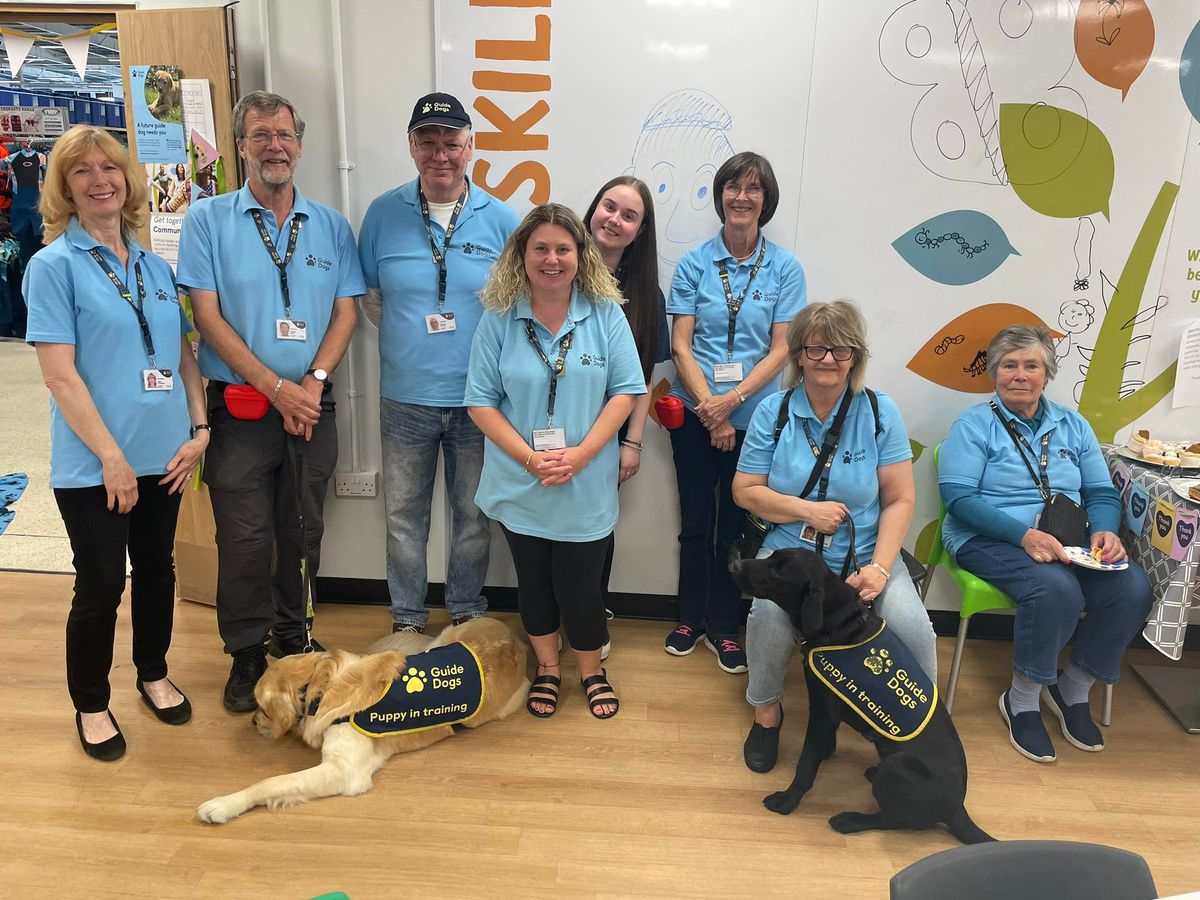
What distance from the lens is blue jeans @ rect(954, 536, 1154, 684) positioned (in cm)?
239

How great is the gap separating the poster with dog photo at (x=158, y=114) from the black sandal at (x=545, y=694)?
7.13ft

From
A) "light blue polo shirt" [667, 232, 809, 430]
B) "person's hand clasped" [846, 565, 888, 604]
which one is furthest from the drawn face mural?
"person's hand clasped" [846, 565, 888, 604]

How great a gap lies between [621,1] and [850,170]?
0.98m

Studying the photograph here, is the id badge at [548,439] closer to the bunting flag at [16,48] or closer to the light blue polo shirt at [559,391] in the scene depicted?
the light blue polo shirt at [559,391]

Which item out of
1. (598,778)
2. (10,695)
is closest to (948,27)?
(598,778)

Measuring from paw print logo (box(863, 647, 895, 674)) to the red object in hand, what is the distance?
1.03 metres

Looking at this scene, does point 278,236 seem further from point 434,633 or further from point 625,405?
point 434,633

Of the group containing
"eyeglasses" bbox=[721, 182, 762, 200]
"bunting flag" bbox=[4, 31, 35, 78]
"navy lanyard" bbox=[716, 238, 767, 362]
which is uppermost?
"bunting flag" bbox=[4, 31, 35, 78]

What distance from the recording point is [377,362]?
9.82 feet

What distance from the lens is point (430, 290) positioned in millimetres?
2508

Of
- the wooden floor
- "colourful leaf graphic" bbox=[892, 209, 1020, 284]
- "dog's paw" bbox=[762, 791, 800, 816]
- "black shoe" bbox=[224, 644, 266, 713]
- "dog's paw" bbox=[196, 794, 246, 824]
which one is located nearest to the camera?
the wooden floor

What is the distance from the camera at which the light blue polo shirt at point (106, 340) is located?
1.91 metres

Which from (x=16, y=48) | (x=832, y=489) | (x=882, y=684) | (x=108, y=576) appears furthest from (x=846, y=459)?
(x=16, y=48)

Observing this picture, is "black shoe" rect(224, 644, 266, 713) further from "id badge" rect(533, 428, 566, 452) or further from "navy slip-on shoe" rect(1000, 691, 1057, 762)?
"navy slip-on shoe" rect(1000, 691, 1057, 762)
